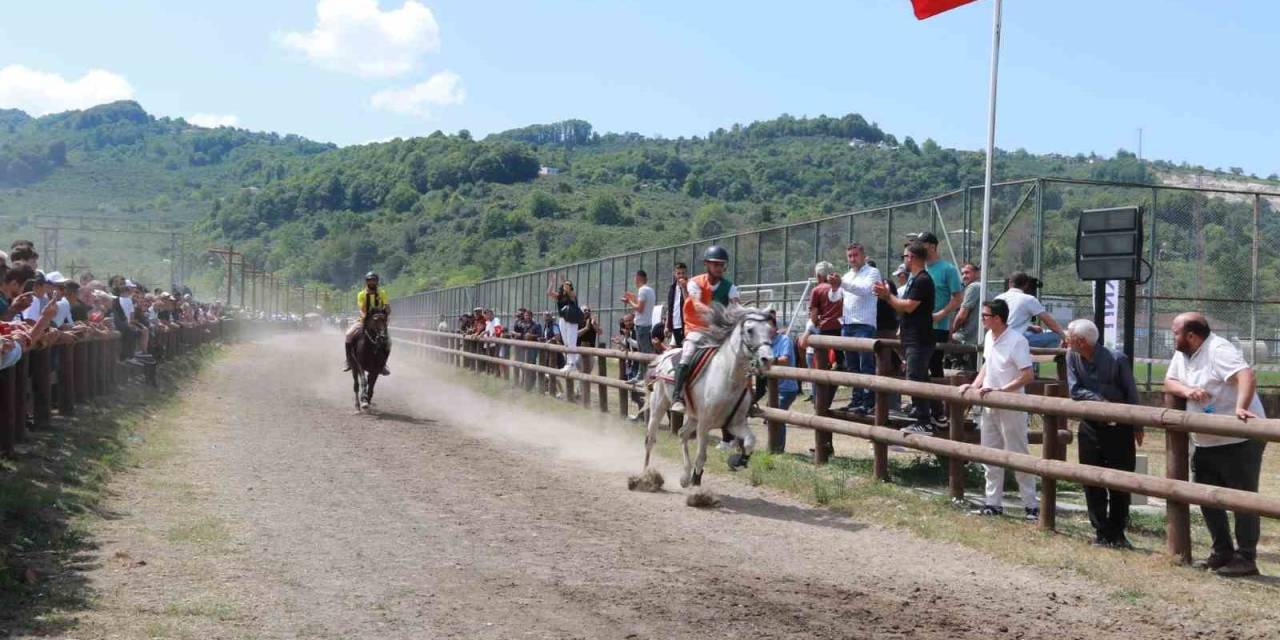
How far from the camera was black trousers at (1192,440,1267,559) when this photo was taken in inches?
332

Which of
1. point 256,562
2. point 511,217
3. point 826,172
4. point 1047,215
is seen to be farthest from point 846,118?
point 256,562

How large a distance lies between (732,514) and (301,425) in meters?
9.18

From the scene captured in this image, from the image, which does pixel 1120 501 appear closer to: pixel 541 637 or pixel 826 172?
pixel 541 637

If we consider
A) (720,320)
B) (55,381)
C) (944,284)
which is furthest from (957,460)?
(55,381)

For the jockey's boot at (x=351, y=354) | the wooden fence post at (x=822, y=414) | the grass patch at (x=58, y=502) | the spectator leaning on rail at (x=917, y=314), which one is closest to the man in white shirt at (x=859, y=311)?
the wooden fence post at (x=822, y=414)

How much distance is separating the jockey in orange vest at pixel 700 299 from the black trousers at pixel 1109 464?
12.6ft

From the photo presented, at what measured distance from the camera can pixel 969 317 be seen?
1496cm

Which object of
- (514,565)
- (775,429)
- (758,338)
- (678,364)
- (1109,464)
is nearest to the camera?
(514,565)

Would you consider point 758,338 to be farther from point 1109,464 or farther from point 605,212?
point 605,212

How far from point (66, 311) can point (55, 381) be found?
126 centimetres

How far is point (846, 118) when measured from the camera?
589ft

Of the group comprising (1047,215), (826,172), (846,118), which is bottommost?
(1047,215)

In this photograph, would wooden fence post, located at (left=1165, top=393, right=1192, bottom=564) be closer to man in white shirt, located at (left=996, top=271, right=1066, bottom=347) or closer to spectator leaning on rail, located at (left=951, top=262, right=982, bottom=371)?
man in white shirt, located at (left=996, top=271, right=1066, bottom=347)

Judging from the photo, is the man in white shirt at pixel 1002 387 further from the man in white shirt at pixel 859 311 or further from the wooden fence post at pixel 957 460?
the man in white shirt at pixel 859 311
